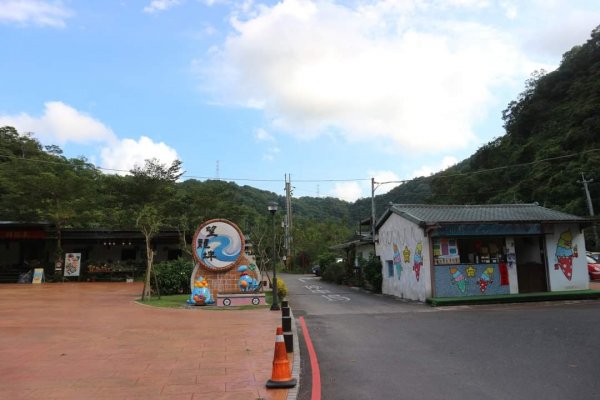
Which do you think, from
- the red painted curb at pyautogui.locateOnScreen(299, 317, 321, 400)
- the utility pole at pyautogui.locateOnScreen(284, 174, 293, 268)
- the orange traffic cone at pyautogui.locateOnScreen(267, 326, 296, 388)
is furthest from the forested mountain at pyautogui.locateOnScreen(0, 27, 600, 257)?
the orange traffic cone at pyautogui.locateOnScreen(267, 326, 296, 388)

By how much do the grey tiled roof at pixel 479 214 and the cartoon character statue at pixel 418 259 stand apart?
3.64ft

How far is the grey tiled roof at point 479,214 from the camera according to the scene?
62.0ft

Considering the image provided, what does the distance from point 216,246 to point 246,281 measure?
1.90m

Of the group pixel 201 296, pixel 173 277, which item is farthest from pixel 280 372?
pixel 173 277

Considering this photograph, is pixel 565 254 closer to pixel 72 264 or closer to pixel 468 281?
pixel 468 281

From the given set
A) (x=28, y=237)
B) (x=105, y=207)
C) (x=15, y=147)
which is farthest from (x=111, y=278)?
(x=15, y=147)

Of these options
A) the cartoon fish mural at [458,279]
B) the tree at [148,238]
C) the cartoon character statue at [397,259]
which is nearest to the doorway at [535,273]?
the cartoon fish mural at [458,279]

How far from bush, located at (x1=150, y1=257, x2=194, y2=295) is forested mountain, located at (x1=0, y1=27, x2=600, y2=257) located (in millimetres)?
2336

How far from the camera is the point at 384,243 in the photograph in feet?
77.8

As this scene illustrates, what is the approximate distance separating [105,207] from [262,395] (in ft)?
126

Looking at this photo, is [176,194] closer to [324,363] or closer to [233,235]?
[233,235]

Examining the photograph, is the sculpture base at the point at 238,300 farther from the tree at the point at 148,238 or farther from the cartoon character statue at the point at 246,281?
the tree at the point at 148,238

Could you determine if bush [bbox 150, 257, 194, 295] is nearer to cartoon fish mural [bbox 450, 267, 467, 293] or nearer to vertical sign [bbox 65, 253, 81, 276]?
vertical sign [bbox 65, 253, 81, 276]

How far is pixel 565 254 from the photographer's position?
64.3ft
